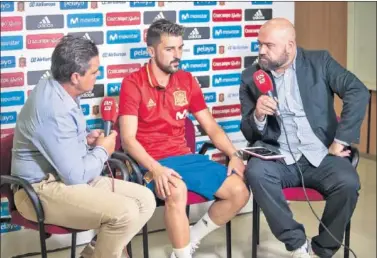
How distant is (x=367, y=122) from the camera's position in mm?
5680

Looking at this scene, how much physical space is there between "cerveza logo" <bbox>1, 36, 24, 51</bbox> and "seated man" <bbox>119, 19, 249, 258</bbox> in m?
0.57

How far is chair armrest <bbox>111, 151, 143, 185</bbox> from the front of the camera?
3092 millimetres

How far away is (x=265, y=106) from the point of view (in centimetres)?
323

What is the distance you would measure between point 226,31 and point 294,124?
2.90 feet

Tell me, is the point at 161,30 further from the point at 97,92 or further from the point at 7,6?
the point at 7,6

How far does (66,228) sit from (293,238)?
1.11 m

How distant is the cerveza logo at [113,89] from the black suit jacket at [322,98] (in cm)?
71

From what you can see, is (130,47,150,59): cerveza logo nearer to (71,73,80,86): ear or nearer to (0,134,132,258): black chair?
(0,134,132,258): black chair

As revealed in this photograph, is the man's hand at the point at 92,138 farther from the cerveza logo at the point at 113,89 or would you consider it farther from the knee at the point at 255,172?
the knee at the point at 255,172

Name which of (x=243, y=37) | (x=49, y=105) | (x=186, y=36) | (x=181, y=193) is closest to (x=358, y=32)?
(x=243, y=37)

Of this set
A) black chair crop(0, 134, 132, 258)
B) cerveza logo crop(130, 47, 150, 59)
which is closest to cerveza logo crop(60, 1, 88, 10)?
cerveza logo crop(130, 47, 150, 59)

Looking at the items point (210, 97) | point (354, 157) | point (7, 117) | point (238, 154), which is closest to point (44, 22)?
point (7, 117)

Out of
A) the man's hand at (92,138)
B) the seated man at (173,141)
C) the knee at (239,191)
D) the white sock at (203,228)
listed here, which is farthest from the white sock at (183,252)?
the man's hand at (92,138)

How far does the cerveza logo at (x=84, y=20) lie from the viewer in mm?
3426
